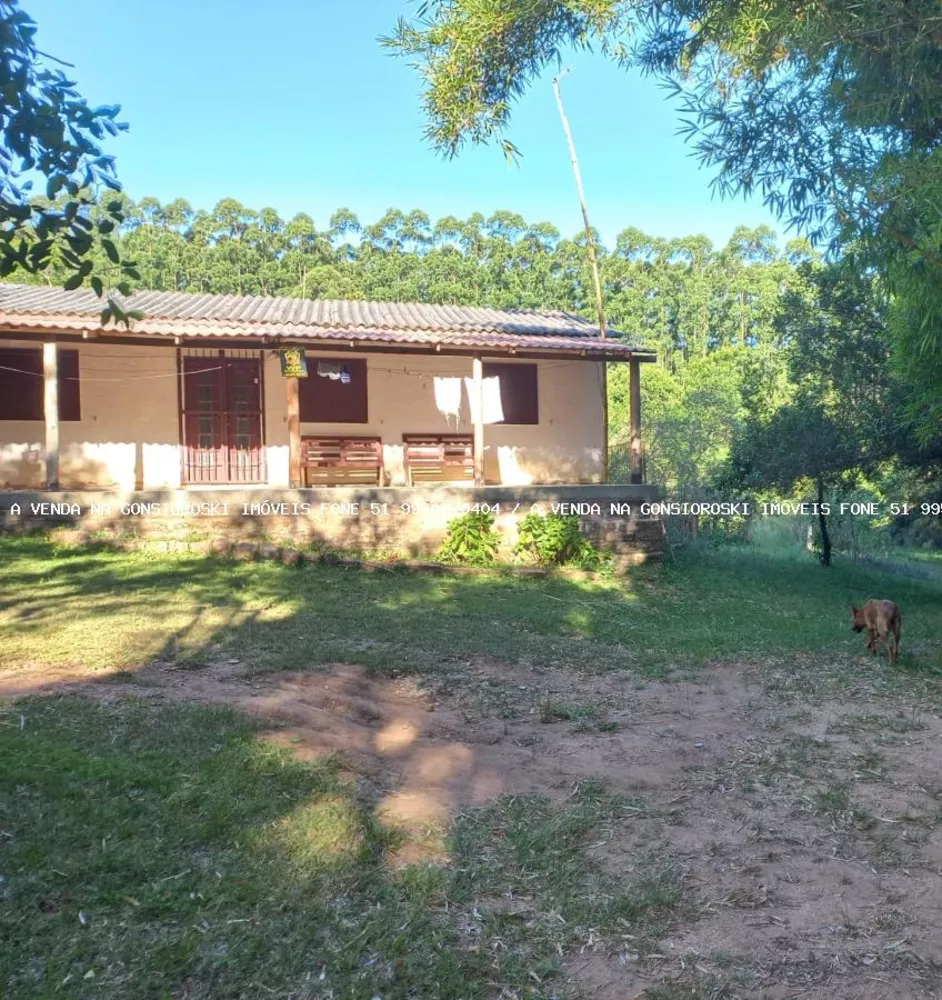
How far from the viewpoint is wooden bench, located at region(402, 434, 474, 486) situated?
1284cm

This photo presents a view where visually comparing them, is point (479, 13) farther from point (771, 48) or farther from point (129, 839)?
point (129, 839)

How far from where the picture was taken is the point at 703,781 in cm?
407

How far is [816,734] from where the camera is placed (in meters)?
4.86

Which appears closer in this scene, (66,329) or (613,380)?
(66,329)

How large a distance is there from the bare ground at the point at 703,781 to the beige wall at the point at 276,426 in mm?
7806

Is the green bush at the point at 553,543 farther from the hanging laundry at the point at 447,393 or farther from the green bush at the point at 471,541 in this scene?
the hanging laundry at the point at 447,393

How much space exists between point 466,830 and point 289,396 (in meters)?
8.96

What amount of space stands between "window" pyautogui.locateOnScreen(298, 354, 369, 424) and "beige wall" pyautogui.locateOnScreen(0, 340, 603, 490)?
0.34ft

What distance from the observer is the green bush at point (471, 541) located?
1076 cm

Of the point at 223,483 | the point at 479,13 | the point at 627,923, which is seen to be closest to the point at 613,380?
the point at 223,483

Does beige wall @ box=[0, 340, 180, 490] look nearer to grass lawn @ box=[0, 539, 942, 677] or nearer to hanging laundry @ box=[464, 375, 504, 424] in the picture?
grass lawn @ box=[0, 539, 942, 677]

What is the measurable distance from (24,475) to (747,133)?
11.0m

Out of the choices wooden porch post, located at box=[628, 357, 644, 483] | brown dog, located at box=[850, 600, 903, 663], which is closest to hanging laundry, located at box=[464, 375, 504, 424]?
wooden porch post, located at box=[628, 357, 644, 483]

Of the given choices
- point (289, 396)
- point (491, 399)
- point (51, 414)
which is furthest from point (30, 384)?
point (491, 399)
